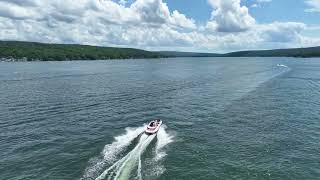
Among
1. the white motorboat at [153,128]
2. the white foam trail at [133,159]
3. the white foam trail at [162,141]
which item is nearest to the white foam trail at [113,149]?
the white foam trail at [133,159]

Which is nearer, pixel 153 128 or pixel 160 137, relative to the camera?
pixel 160 137

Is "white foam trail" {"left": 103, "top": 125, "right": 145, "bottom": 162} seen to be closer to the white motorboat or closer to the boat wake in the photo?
the boat wake

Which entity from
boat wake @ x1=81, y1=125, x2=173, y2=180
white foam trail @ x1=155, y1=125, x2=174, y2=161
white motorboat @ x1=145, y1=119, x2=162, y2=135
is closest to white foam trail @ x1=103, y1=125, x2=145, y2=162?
boat wake @ x1=81, y1=125, x2=173, y2=180

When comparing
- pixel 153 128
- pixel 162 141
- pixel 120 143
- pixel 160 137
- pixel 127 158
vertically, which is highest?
pixel 153 128

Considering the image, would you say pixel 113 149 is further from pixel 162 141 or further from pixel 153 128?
pixel 153 128

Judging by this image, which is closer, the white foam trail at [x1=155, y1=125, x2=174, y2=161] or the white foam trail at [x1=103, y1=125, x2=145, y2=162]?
the white foam trail at [x1=103, y1=125, x2=145, y2=162]

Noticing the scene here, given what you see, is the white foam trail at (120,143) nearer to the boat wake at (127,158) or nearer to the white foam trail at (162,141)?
the boat wake at (127,158)

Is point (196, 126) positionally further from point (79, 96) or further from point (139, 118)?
point (79, 96)

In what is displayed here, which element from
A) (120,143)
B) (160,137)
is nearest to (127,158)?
(120,143)

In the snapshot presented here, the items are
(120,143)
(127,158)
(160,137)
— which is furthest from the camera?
(160,137)
